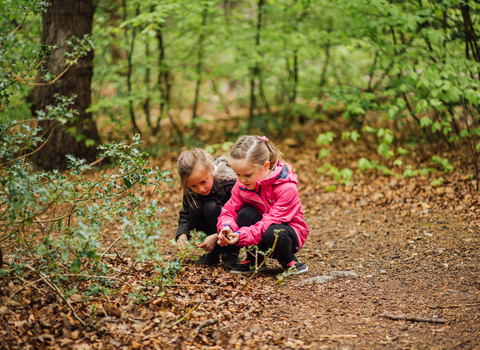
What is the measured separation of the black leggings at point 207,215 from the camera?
3199mm

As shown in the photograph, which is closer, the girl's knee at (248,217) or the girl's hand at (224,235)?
the girl's hand at (224,235)

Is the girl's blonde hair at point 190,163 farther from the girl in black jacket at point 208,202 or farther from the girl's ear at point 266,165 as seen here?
the girl's ear at point 266,165

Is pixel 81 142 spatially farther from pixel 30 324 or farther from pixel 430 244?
pixel 430 244

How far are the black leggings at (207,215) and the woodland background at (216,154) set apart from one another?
299mm

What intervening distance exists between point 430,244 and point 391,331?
5.45 ft

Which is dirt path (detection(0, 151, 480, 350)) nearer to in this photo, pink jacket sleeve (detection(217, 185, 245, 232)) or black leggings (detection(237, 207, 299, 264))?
black leggings (detection(237, 207, 299, 264))

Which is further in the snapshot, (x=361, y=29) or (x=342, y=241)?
(x=361, y=29)

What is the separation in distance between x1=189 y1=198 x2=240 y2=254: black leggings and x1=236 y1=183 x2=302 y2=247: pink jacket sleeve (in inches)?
14.9

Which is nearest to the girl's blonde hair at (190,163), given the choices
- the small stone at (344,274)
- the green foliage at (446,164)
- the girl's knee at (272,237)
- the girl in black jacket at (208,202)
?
the girl in black jacket at (208,202)

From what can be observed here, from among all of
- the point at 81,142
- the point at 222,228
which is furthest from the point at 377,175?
the point at 81,142

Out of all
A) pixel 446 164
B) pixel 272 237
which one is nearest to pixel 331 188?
pixel 446 164

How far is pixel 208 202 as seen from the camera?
323 cm

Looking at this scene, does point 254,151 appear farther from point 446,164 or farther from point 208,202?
point 446,164

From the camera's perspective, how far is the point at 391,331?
7.45ft
